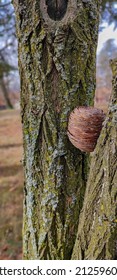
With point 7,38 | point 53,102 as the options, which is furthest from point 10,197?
point 53,102

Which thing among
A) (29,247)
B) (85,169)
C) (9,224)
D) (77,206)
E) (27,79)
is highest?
(27,79)

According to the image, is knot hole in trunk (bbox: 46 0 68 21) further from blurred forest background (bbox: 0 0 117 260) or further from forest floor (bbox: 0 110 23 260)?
forest floor (bbox: 0 110 23 260)

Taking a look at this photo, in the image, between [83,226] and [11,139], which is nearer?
[83,226]

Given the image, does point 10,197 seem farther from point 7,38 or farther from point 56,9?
point 56,9

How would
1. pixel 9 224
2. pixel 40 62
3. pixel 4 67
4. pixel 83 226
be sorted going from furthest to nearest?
1. pixel 4 67
2. pixel 9 224
3. pixel 40 62
4. pixel 83 226

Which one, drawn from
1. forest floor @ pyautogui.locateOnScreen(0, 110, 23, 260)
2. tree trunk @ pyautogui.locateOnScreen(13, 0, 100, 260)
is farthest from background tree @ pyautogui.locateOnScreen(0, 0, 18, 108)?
tree trunk @ pyautogui.locateOnScreen(13, 0, 100, 260)

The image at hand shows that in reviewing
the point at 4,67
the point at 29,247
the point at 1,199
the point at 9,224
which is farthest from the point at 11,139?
the point at 29,247

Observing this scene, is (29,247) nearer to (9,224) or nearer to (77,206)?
(77,206)
